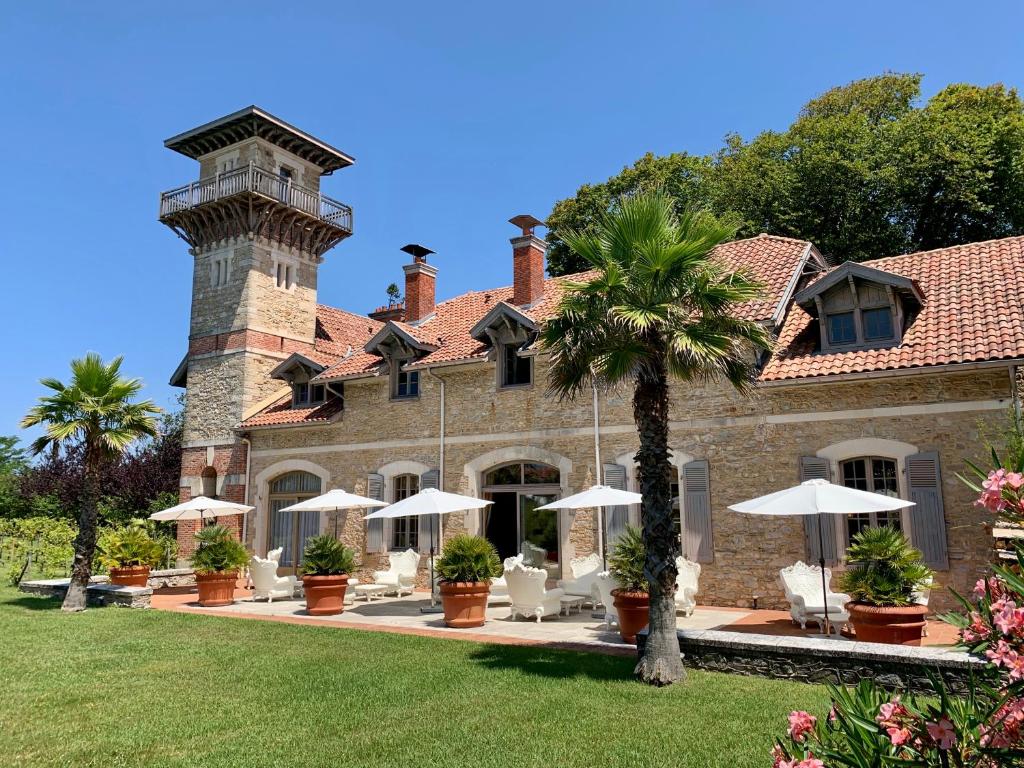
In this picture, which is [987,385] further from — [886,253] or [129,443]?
[129,443]

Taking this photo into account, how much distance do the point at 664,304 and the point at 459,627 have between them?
645 centimetres

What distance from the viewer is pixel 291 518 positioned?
66.1ft

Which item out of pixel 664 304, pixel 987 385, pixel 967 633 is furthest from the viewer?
pixel 987 385

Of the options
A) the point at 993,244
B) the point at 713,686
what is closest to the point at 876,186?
the point at 993,244

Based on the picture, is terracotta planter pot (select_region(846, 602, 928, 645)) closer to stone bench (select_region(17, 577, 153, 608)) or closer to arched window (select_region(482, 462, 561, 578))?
arched window (select_region(482, 462, 561, 578))

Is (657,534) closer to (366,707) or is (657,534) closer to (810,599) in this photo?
(366,707)

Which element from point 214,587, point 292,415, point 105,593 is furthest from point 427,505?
point 292,415

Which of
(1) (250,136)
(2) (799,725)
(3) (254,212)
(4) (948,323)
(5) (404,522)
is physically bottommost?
(2) (799,725)

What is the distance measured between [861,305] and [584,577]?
23.1 feet

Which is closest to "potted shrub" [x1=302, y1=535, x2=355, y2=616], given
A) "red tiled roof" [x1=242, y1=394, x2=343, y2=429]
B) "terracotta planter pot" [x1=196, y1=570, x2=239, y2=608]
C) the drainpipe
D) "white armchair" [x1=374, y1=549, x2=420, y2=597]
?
"white armchair" [x1=374, y1=549, x2=420, y2=597]

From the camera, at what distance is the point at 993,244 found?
15.4 meters

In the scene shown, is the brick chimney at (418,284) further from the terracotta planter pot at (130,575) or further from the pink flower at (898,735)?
the pink flower at (898,735)

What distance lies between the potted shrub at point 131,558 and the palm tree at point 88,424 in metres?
2.88

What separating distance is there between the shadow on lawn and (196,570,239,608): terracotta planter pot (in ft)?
26.0
